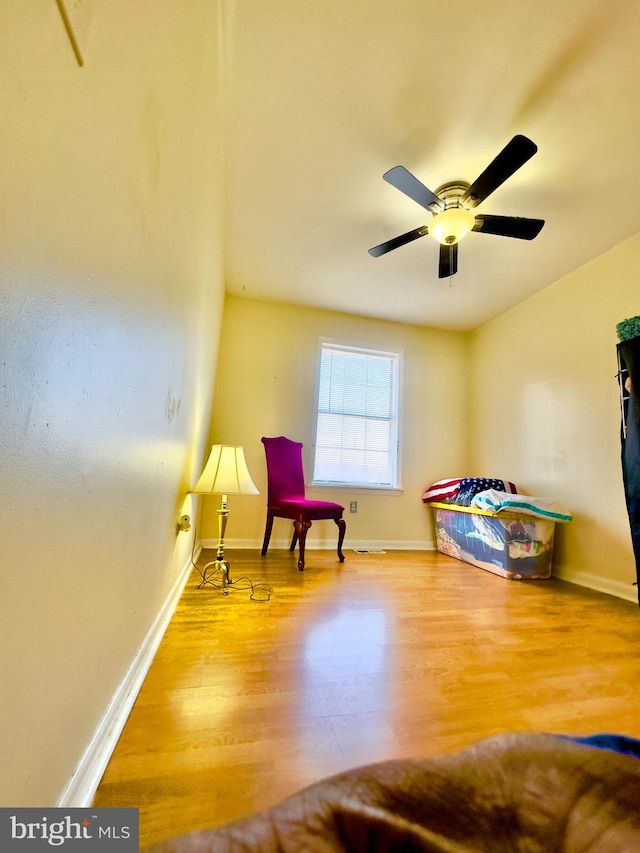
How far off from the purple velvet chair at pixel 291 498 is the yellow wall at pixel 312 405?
0.31 m

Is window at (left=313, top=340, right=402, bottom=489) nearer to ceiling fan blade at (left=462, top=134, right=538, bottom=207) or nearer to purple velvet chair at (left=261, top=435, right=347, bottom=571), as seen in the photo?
purple velvet chair at (left=261, top=435, right=347, bottom=571)

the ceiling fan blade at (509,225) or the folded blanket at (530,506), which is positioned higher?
the ceiling fan blade at (509,225)

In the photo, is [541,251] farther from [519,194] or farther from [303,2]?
[303,2]

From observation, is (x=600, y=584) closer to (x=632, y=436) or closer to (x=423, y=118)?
(x=632, y=436)

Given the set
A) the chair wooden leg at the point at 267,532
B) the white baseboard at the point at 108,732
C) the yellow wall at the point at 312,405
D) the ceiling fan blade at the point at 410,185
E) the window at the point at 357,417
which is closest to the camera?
the white baseboard at the point at 108,732

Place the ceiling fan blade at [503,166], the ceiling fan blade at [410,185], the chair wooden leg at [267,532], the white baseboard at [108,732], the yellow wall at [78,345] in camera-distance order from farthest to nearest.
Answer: the chair wooden leg at [267,532]
the ceiling fan blade at [410,185]
the ceiling fan blade at [503,166]
the white baseboard at [108,732]
the yellow wall at [78,345]

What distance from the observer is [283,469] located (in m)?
3.02

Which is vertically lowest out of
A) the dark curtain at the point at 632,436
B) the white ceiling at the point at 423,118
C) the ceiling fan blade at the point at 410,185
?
the dark curtain at the point at 632,436

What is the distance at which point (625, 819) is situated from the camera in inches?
12.7

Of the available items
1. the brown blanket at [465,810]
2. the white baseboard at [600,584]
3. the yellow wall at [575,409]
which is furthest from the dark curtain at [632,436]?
the brown blanket at [465,810]

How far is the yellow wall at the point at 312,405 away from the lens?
3.29 meters

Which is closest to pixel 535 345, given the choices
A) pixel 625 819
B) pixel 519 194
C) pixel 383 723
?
pixel 519 194

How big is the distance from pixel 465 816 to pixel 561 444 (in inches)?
122

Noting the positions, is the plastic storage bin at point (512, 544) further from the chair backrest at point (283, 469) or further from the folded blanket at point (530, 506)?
the chair backrest at point (283, 469)
